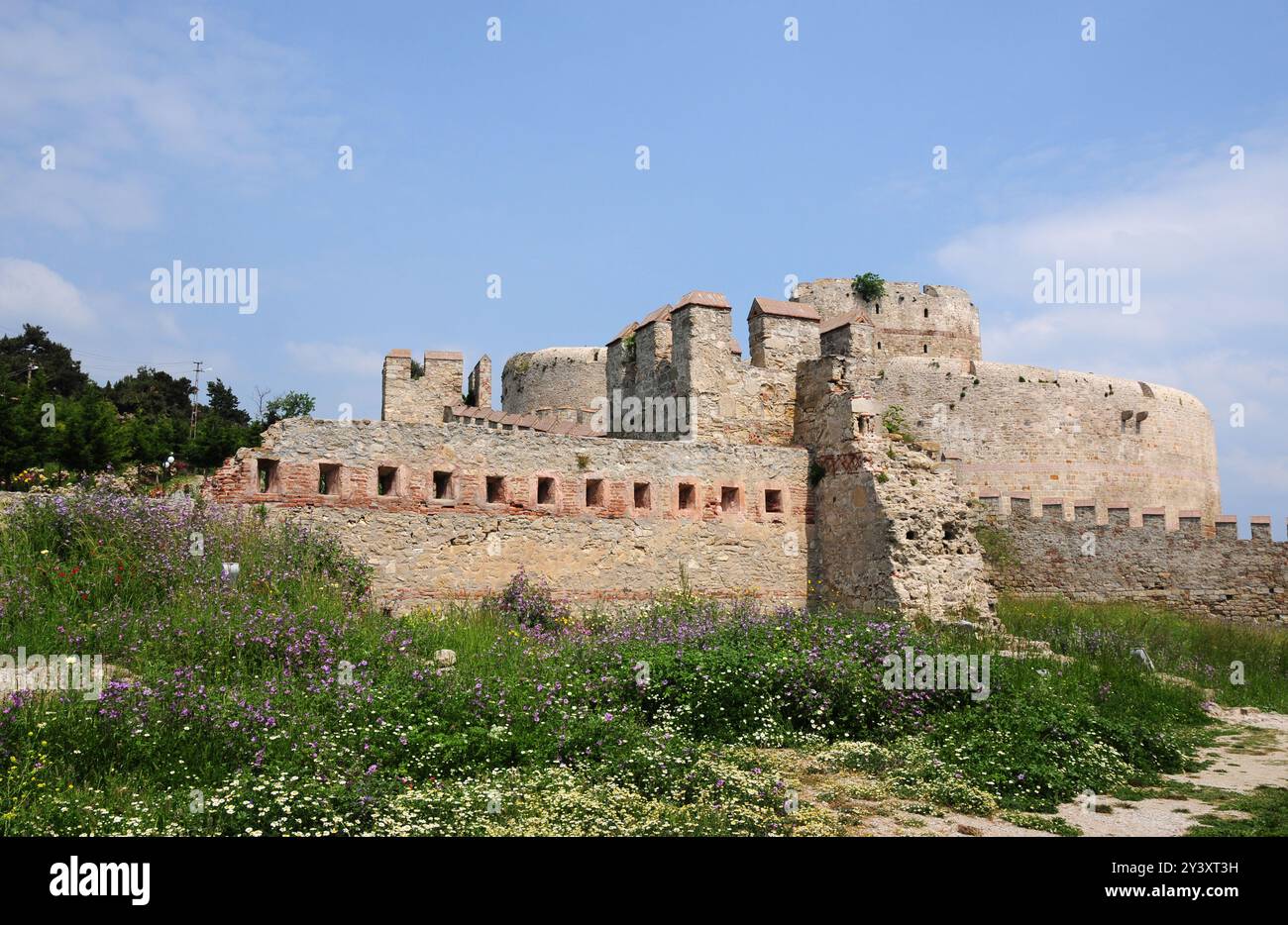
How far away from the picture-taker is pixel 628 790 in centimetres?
722

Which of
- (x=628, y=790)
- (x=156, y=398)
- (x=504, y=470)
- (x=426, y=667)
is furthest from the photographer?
(x=156, y=398)

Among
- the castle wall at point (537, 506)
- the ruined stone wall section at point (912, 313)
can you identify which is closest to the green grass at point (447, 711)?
the castle wall at point (537, 506)

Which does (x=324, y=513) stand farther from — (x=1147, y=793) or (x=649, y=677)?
(x=1147, y=793)

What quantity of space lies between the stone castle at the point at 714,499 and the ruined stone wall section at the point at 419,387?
0.04 metres

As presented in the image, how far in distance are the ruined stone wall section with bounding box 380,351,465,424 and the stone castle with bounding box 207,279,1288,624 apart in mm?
37

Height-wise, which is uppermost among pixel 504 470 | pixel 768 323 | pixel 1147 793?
pixel 768 323

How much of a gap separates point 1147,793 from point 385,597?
32.0ft

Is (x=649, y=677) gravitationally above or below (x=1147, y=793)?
above

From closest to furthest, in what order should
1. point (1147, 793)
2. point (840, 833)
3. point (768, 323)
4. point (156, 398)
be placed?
1. point (840, 833)
2. point (1147, 793)
3. point (768, 323)
4. point (156, 398)

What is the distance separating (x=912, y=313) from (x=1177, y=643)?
31.1 meters

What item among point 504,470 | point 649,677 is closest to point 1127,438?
point 504,470

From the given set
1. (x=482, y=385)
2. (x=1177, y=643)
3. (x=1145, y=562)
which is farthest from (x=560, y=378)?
(x=1177, y=643)

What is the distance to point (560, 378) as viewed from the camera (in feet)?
128

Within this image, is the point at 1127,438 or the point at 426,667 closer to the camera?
the point at 426,667
